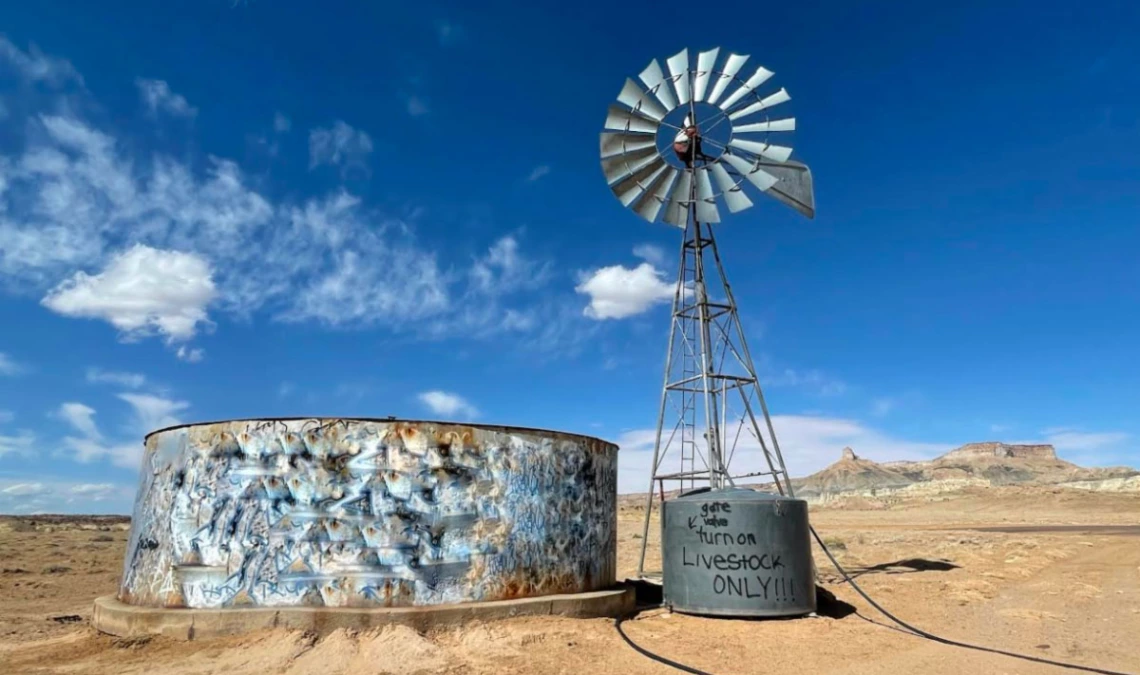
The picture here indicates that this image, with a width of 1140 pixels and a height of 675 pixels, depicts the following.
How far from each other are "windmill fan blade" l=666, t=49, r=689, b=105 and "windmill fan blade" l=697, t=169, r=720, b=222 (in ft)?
6.98

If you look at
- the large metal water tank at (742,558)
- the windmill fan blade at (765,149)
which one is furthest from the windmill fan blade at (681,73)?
the large metal water tank at (742,558)

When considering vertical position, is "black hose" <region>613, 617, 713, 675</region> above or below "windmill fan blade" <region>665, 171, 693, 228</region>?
below

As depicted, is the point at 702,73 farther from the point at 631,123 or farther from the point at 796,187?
the point at 796,187

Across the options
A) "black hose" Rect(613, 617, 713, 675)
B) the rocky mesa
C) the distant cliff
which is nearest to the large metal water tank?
"black hose" Rect(613, 617, 713, 675)

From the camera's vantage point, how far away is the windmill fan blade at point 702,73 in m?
18.0

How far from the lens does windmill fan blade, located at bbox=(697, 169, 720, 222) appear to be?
59.0ft

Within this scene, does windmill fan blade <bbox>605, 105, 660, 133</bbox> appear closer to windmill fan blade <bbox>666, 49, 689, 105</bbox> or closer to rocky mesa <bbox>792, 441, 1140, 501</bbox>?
windmill fan blade <bbox>666, 49, 689, 105</bbox>

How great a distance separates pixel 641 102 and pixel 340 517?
12812 millimetres

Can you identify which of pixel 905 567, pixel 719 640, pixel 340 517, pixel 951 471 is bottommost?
pixel 719 640

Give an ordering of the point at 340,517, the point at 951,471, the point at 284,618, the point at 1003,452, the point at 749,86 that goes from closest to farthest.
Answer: the point at 284,618
the point at 340,517
the point at 749,86
the point at 951,471
the point at 1003,452

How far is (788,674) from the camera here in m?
9.22

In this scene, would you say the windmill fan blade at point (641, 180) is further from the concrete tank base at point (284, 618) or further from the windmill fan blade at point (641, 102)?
the concrete tank base at point (284, 618)

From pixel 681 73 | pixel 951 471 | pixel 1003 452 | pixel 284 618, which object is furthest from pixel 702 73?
pixel 1003 452

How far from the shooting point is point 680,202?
18.5 meters
